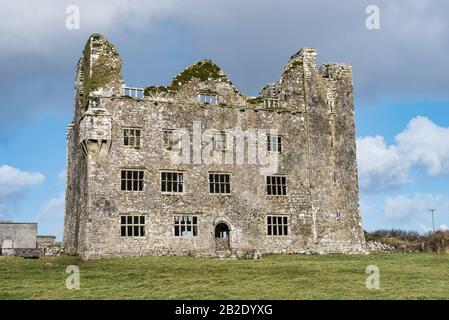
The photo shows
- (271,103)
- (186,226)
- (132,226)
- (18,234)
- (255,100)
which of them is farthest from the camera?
(18,234)

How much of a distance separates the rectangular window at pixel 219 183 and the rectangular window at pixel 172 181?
6.70ft

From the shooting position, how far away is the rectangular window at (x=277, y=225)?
131 ft

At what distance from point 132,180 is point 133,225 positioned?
9.34ft

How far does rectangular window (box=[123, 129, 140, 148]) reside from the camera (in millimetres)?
37250

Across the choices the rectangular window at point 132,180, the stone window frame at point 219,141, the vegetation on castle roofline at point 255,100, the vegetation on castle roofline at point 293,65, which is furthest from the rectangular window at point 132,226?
the vegetation on castle roofline at point 293,65

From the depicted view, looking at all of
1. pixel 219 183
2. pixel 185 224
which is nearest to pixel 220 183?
pixel 219 183

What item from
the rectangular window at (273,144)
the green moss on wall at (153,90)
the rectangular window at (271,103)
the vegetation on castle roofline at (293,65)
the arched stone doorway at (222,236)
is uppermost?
the vegetation on castle roofline at (293,65)

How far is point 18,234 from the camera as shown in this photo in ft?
160

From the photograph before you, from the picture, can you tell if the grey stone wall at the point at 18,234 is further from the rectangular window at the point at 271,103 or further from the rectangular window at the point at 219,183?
the rectangular window at the point at 271,103

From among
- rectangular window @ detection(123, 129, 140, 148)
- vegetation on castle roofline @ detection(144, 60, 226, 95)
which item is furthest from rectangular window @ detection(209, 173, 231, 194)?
vegetation on castle roofline @ detection(144, 60, 226, 95)

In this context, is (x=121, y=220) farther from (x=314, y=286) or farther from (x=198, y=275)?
(x=314, y=286)

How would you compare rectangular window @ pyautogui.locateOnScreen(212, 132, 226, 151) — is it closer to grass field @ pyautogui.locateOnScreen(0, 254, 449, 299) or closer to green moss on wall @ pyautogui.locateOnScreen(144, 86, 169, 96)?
green moss on wall @ pyautogui.locateOnScreen(144, 86, 169, 96)

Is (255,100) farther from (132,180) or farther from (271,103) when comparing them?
(132,180)
